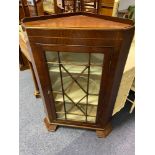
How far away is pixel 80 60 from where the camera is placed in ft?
3.45

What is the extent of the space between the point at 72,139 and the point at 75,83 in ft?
1.91

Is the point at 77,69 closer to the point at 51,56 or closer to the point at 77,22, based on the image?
the point at 51,56

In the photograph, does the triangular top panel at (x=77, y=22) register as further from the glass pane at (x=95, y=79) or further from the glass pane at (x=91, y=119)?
the glass pane at (x=91, y=119)

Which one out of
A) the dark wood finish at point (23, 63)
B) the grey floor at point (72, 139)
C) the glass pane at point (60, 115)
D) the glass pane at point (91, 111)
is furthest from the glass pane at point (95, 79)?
the dark wood finish at point (23, 63)

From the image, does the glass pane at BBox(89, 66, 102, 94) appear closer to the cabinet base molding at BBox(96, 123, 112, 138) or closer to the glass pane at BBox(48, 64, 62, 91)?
the glass pane at BBox(48, 64, 62, 91)

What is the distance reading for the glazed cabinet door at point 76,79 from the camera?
997 millimetres

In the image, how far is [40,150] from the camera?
1428 millimetres

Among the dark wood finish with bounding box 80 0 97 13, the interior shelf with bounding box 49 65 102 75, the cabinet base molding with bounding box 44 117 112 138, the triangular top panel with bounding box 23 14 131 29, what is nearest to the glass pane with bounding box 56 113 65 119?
the cabinet base molding with bounding box 44 117 112 138

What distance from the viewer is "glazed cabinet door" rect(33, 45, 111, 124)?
1.00 m

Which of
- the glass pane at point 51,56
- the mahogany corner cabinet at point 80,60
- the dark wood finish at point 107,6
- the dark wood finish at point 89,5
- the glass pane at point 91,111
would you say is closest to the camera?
the mahogany corner cabinet at point 80,60
